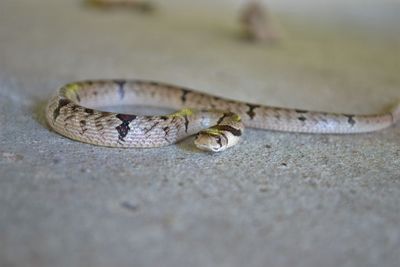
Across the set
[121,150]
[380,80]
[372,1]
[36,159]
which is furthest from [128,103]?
[372,1]

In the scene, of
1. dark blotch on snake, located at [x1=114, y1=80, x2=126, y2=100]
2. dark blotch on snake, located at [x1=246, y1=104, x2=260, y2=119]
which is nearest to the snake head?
dark blotch on snake, located at [x1=246, y1=104, x2=260, y2=119]

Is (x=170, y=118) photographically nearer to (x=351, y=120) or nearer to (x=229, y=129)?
(x=229, y=129)

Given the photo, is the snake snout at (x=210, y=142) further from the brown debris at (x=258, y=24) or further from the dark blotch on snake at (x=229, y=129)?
the brown debris at (x=258, y=24)

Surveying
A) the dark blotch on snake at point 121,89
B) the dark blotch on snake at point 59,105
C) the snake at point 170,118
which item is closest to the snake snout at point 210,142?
the snake at point 170,118

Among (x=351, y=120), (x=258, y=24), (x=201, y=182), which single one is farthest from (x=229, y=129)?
(x=258, y=24)

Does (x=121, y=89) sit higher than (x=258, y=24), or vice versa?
(x=258, y=24)

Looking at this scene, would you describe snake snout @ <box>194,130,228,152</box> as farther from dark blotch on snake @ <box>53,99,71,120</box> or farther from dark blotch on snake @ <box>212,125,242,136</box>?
dark blotch on snake @ <box>53,99,71,120</box>
